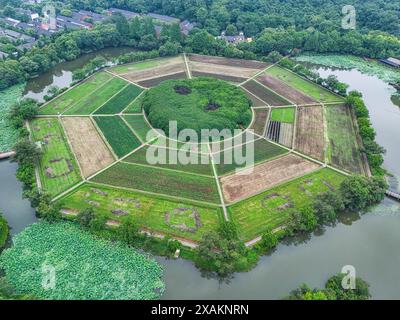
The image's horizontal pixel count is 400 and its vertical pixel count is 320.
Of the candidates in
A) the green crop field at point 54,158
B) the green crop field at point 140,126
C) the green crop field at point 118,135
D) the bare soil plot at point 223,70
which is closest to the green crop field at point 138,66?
the bare soil plot at point 223,70

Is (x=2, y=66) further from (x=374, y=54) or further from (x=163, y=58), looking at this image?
(x=374, y=54)

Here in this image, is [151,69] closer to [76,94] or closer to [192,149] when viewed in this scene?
[76,94]

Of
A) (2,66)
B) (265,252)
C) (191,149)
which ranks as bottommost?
(265,252)

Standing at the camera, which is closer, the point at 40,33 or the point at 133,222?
the point at 133,222

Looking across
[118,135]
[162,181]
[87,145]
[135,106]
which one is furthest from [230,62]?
[162,181]

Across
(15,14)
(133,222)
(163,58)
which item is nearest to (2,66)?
(163,58)

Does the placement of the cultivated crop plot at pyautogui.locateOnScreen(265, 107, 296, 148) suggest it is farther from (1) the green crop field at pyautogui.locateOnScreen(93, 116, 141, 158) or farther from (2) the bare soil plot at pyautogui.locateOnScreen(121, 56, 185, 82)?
(2) the bare soil plot at pyautogui.locateOnScreen(121, 56, 185, 82)

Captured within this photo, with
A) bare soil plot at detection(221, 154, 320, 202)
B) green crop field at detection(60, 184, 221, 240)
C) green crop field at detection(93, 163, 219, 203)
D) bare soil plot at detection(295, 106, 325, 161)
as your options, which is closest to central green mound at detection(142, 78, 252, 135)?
bare soil plot at detection(295, 106, 325, 161)
